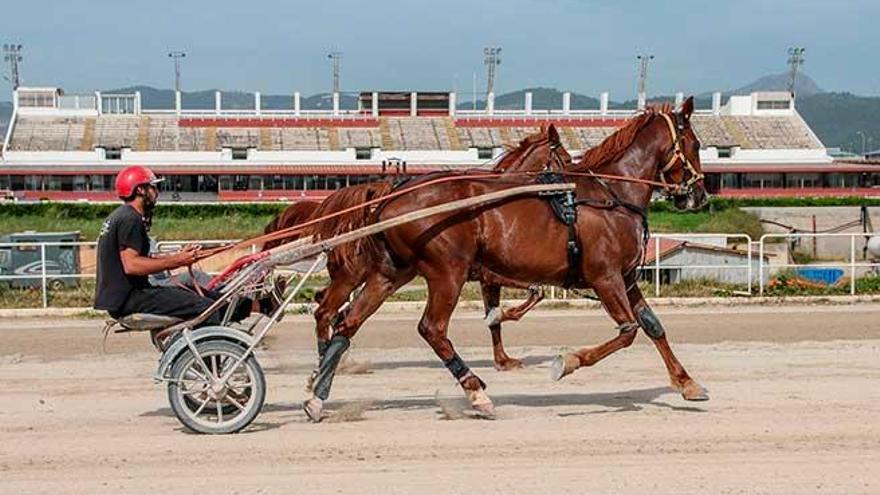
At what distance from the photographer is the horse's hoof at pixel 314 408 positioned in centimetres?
666

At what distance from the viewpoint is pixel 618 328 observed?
270 inches

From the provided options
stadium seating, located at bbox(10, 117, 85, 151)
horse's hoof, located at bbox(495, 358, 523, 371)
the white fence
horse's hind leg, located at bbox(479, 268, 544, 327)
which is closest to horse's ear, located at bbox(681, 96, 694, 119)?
horse's hind leg, located at bbox(479, 268, 544, 327)

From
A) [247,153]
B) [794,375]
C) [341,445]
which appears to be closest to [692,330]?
[794,375]

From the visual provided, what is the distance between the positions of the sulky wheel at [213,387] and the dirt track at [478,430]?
13 cm

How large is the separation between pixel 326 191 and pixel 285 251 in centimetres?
5512

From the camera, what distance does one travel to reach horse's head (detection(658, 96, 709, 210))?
7582mm

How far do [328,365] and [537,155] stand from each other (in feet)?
11.1

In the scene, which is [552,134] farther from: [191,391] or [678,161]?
[191,391]

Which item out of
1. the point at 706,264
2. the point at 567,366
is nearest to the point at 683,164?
the point at 567,366

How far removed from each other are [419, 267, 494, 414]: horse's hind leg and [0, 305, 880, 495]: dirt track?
0.21m

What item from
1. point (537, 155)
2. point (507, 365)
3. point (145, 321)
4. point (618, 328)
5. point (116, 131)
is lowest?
point (507, 365)

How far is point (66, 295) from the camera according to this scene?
1609cm

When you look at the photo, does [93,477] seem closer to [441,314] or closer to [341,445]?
[341,445]

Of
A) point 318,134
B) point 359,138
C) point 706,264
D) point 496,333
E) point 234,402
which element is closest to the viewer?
point 234,402
